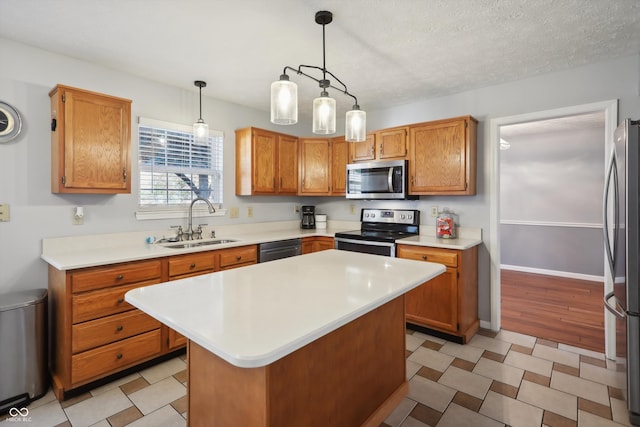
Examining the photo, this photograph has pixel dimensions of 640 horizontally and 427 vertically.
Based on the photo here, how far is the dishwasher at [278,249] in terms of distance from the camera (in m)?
3.29

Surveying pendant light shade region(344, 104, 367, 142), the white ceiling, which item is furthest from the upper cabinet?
pendant light shade region(344, 104, 367, 142)

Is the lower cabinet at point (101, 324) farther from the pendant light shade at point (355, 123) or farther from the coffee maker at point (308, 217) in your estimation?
the coffee maker at point (308, 217)

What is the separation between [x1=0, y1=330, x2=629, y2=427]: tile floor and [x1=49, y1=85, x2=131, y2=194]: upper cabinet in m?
1.48

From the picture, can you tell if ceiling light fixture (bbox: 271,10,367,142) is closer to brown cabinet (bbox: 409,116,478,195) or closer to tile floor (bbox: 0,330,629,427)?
brown cabinet (bbox: 409,116,478,195)

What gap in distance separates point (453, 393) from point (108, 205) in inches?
121

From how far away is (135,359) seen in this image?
2408mm

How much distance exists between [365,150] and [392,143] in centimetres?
36

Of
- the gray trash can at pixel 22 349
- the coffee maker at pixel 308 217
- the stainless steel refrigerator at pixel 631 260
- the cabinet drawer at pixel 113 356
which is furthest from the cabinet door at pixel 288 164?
the stainless steel refrigerator at pixel 631 260

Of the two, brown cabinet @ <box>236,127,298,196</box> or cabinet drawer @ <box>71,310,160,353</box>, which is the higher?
brown cabinet @ <box>236,127,298,196</box>

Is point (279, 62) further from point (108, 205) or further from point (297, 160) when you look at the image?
point (108, 205)

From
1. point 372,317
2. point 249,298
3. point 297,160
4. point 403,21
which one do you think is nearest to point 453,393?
point 372,317

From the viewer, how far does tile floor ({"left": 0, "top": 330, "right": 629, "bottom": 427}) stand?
6.32 ft

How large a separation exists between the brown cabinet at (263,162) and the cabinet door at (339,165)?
535 mm

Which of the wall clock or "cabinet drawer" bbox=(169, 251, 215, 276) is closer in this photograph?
the wall clock
